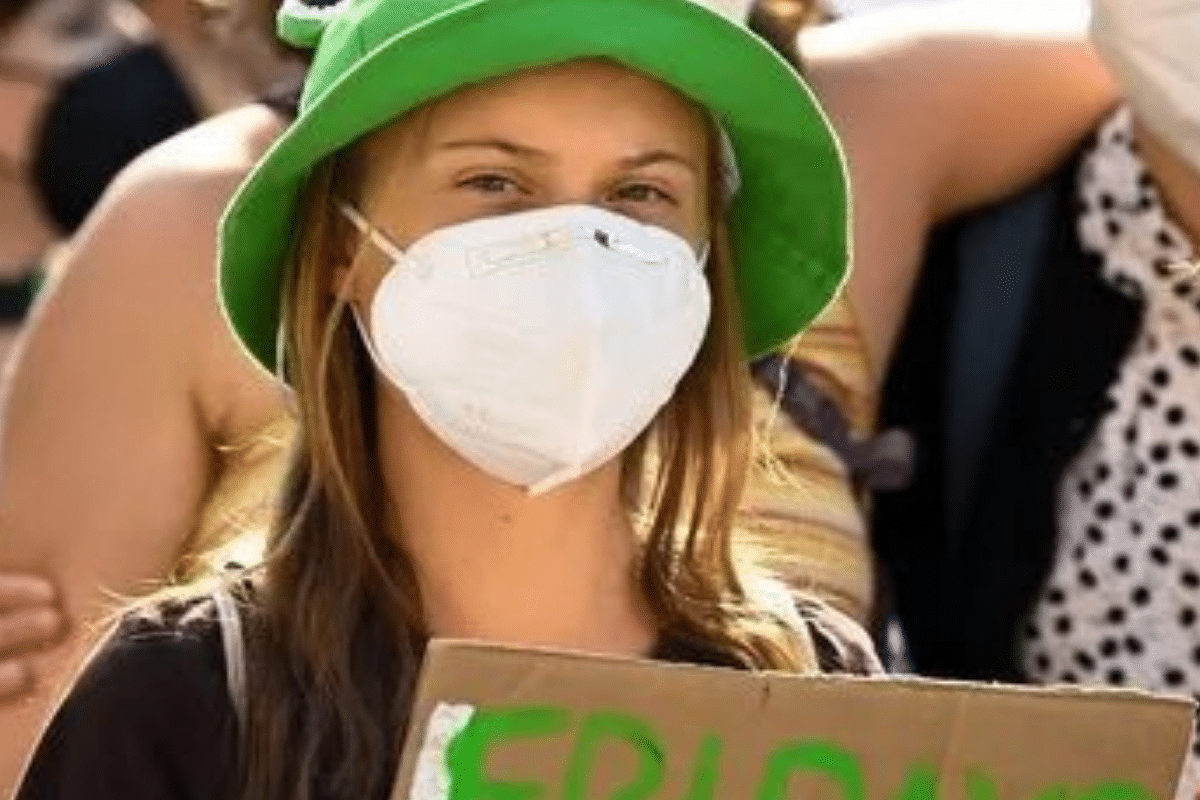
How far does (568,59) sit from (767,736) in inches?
21.0

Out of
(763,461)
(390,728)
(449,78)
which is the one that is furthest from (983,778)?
(763,461)

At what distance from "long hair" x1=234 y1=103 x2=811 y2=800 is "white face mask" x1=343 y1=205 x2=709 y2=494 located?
0.06 metres

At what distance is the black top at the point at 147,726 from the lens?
2.78m

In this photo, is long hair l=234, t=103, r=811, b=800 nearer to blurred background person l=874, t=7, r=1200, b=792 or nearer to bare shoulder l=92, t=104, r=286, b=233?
bare shoulder l=92, t=104, r=286, b=233

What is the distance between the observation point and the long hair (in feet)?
9.28

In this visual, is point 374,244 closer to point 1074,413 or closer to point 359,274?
point 359,274

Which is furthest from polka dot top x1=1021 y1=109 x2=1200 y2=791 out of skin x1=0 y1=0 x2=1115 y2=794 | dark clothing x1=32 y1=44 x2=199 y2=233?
dark clothing x1=32 y1=44 x2=199 y2=233

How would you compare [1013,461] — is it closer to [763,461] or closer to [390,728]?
[763,461]

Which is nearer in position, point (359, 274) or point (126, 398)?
point (359, 274)

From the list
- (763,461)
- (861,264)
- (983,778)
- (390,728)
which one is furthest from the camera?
(861,264)

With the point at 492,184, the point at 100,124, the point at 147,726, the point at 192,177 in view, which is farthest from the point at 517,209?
the point at 100,124

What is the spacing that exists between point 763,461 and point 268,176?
0.89m

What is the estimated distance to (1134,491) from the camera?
4.22 meters

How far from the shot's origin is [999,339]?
437 cm
